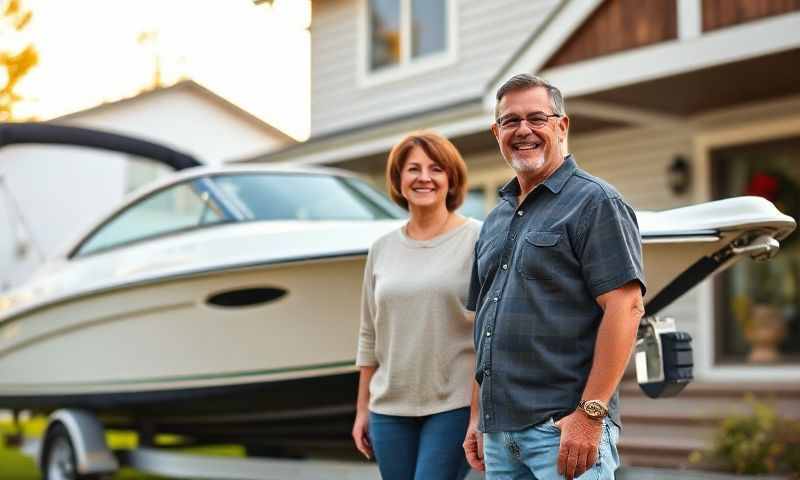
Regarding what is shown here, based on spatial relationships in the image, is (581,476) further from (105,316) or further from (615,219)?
(105,316)

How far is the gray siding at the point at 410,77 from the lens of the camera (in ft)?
33.0

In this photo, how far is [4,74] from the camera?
10758mm

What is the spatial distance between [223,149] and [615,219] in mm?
21054

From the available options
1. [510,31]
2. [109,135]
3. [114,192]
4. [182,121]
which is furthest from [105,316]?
[182,121]

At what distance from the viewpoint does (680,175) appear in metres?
8.41

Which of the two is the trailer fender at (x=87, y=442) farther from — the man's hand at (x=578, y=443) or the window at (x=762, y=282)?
the window at (x=762, y=282)

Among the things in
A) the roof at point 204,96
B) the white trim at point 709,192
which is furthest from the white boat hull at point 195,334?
the roof at point 204,96

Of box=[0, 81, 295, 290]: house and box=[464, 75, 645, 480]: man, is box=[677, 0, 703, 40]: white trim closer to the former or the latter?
box=[464, 75, 645, 480]: man

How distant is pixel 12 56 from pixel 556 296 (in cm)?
984

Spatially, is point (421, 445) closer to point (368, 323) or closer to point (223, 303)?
point (368, 323)

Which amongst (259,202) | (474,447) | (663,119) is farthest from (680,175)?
(474,447)

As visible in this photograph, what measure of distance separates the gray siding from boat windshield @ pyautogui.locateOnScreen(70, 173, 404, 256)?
11.5ft

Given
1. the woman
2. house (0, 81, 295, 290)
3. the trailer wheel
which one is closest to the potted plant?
the trailer wheel

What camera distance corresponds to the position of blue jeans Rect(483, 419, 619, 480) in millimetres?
2244
